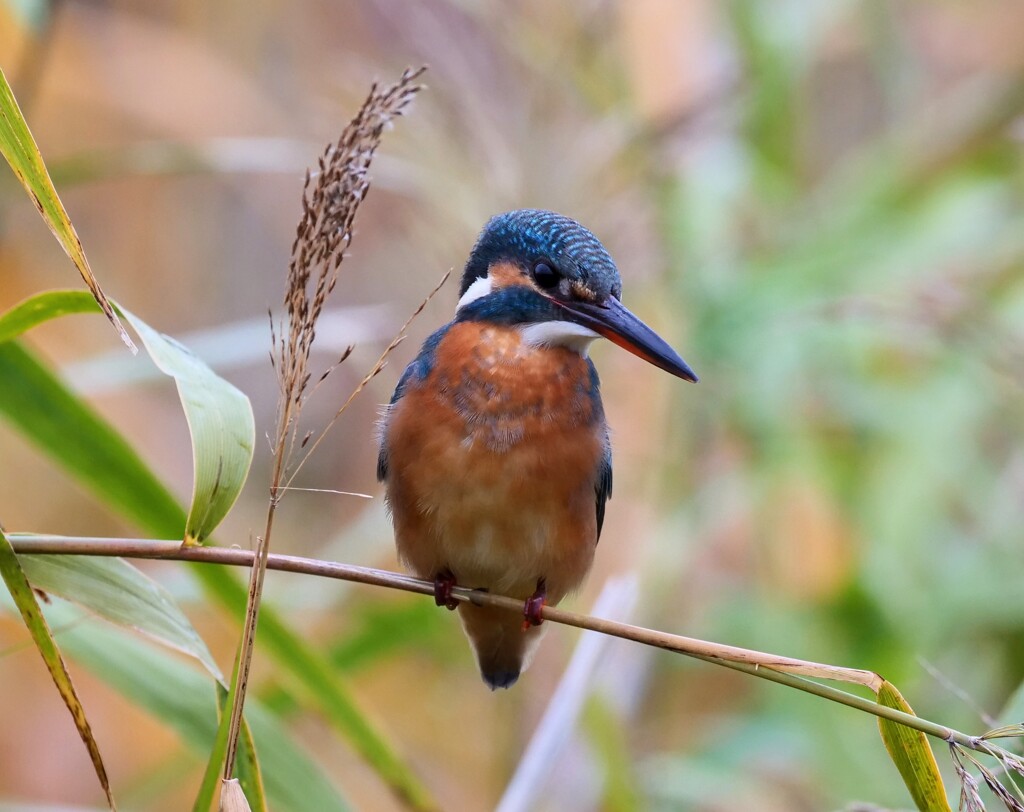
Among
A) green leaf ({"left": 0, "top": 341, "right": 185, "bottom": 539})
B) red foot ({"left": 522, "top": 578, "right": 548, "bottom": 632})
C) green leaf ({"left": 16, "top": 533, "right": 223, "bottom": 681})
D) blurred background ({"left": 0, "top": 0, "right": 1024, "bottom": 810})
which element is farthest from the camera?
blurred background ({"left": 0, "top": 0, "right": 1024, "bottom": 810})

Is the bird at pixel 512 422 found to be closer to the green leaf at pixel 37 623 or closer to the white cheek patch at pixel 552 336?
the white cheek patch at pixel 552 336

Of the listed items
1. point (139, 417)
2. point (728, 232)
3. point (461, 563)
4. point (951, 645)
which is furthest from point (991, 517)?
point (139, 417)

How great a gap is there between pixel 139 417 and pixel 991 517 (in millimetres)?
2618

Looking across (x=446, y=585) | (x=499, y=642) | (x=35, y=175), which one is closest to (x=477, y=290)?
(x=446, y=585)

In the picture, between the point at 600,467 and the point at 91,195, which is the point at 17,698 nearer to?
the point at 91,195

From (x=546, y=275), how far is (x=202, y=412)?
0.71 metres

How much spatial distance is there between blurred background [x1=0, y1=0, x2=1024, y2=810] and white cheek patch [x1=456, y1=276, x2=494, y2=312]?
0.48 metres

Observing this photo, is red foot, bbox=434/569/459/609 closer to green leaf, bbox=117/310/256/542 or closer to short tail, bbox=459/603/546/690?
short tail, bbox=459/603/546/690

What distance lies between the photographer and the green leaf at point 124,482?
3.91ft

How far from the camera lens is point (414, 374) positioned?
176 centimetres

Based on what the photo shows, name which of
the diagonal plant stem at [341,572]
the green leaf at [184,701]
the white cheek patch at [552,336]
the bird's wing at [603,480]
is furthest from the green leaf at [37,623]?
the bird's wing at [603,480]

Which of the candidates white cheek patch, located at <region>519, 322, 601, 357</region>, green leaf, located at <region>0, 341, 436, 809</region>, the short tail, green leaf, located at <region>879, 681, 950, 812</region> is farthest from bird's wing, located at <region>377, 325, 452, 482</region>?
green leaf, located at <region>879, 681, 950, 812</region>

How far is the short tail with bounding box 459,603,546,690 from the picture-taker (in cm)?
195

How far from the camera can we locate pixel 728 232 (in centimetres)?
303
